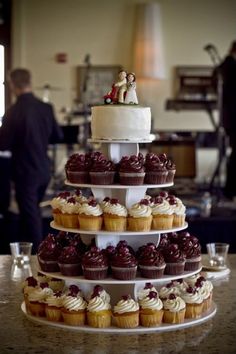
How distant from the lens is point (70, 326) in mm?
2121

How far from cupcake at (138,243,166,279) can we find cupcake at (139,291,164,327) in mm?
53

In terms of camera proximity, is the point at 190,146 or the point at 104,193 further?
the point at 190,146

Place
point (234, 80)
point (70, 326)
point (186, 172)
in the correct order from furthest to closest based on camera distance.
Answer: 1. point (186, 172)
2. point (234, 80)
3. point (70, 326)

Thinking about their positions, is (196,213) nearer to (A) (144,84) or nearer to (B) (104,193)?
(B) (104,193)

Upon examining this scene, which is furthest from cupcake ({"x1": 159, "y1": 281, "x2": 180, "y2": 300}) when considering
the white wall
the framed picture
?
the framed picture

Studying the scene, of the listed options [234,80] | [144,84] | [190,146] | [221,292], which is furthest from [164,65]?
[221,292]

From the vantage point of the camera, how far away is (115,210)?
2148 millimetres

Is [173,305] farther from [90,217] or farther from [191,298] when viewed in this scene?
[90,217]

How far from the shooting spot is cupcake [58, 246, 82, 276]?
216cm

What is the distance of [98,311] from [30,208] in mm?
3463

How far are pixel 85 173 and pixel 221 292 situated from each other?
0.71 m

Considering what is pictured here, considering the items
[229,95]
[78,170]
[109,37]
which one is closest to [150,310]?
[78,170]

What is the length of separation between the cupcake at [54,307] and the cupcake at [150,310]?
0.76ft

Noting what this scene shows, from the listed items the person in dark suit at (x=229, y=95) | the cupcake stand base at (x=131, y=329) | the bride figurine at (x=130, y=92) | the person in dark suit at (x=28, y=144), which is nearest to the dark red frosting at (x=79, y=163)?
the bride figurine at (x=130, y=92)
